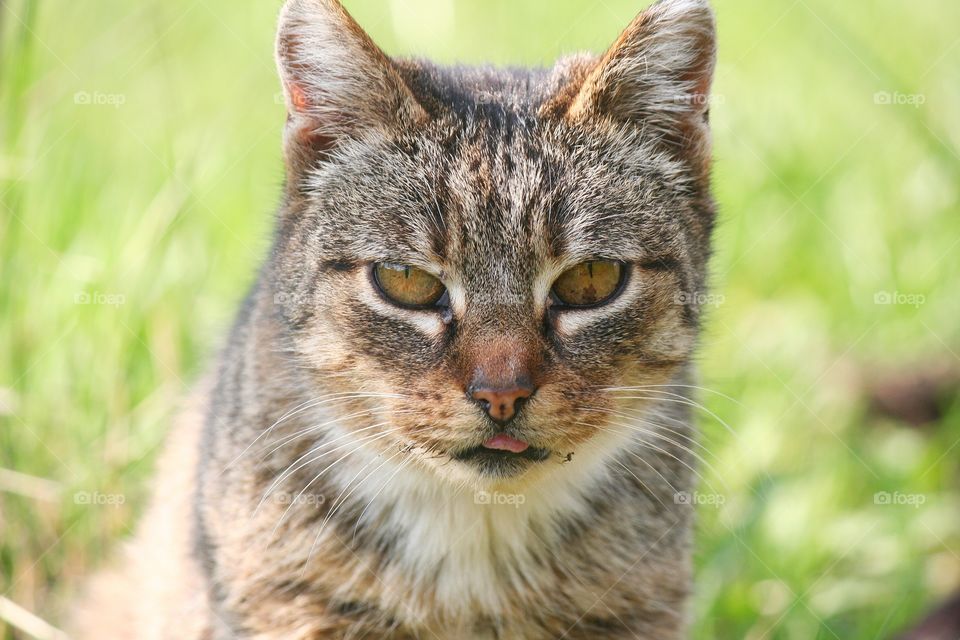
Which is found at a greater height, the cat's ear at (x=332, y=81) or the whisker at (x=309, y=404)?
the cat's ear at (x=332, y=81)

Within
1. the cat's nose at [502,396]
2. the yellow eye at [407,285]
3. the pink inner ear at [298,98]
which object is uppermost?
the pink inner ear at [298,98]

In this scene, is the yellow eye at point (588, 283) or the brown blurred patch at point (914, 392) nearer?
the yellow eye at point (588, 283)

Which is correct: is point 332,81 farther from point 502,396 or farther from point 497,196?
point 502,396

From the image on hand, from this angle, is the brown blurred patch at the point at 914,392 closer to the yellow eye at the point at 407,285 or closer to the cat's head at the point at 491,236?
the cat's head at the point at 491,236

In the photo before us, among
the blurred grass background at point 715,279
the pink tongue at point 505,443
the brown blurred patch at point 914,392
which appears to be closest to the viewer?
the pink tongue at point 505,443

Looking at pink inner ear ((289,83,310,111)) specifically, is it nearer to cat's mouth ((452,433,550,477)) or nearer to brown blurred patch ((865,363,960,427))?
cat's mouth ((452,433,550,477))

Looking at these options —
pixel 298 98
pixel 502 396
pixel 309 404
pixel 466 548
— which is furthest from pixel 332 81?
pixel 466 548

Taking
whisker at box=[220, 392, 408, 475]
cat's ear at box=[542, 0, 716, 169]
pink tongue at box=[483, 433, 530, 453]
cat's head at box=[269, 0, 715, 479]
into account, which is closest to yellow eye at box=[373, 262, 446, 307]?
cat's head at box=[269, 0, 715, 479]

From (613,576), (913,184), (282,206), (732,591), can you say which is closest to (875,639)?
(732,591)

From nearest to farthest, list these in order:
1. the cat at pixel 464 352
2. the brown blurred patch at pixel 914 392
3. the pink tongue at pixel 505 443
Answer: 1. the pink tongue at pixel 505 443
2. the cat at pixel 464 352
3. the brown blurred patch at pixel 914 392

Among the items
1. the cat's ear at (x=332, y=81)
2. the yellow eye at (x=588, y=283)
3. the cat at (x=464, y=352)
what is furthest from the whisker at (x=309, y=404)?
the cat's ear at (x=332, y=81)
